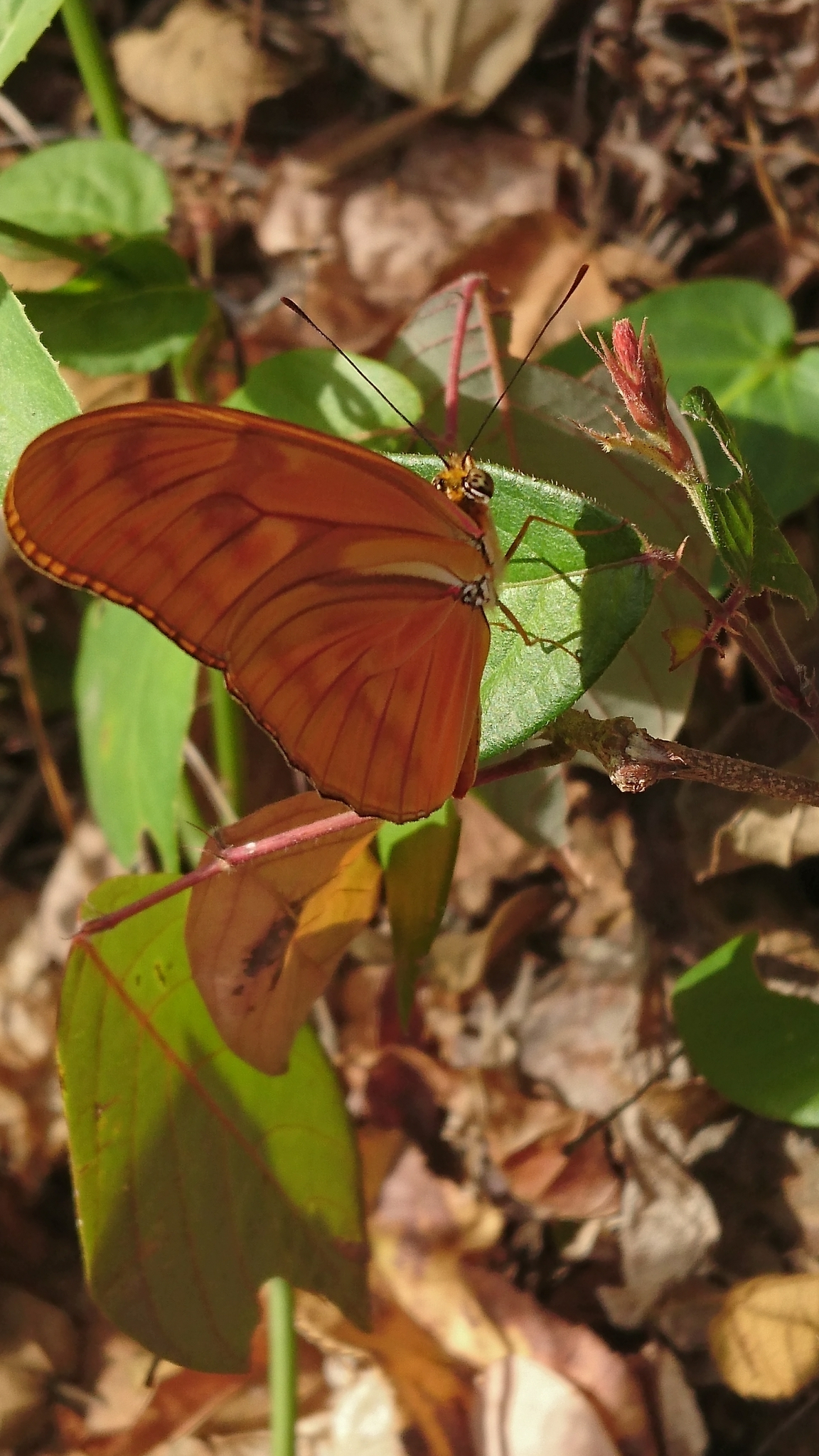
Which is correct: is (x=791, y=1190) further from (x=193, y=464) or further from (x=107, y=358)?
(x=107, y=358)

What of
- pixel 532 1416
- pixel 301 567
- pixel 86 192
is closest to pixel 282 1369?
pixel 532 1416

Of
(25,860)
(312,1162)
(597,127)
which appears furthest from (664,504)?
(25,860)

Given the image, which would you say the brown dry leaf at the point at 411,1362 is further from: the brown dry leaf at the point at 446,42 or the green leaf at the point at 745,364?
the brown dry leaf at the point at 446,42

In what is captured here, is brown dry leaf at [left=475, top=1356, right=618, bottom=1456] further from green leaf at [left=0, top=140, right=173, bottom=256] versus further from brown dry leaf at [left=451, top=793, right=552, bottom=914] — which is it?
green leaf at [left=0, top=140, right=173, bottom=256]

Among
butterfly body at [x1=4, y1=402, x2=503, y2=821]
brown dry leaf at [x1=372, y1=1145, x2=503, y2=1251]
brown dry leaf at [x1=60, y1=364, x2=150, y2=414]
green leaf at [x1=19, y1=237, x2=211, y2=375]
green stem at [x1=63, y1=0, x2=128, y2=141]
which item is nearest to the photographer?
butterfly body at [x1=4, y1=402, x2=503, y2=821]

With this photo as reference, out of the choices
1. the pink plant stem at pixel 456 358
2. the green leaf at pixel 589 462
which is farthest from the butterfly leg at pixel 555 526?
the pink plant stem at pixel 456 358

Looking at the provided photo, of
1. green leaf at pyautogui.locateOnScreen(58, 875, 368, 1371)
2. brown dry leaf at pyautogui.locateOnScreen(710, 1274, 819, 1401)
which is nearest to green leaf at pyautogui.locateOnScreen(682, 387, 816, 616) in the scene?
green leaf at pyautogui.locateOnScreen(58, 875, 368, 1371)

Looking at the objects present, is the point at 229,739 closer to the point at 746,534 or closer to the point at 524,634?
the point at 524,634
